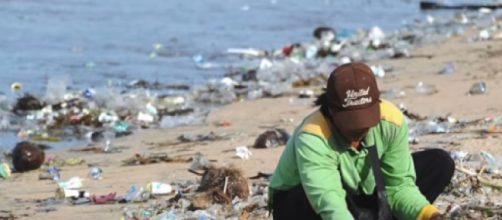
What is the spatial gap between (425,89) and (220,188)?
4722mm

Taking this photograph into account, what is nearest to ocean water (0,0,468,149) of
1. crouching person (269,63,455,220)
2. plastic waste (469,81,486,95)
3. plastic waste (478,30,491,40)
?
plastic waste (478,30,491,40)

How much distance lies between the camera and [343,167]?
4.45 metres

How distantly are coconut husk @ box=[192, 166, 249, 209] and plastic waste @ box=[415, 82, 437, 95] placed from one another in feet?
14.3

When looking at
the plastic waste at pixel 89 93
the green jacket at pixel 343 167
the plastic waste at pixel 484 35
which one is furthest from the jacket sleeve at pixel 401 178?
the plastic waste at pixel 484 35

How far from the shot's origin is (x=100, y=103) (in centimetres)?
1127

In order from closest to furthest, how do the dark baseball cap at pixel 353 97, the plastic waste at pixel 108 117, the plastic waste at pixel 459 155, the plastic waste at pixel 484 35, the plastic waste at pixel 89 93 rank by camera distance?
the dark baseball cap at pixel 353 97, the plastic waste at pixel 459 155, the plastic waste at pixel 108 117, the plastic waste at pixel 89 93, the plastic waste at pixel 484 35

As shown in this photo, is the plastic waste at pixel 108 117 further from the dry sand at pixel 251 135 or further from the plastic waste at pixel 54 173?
the plastic waste at pixel 54 173

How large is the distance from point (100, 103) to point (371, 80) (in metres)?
7.23

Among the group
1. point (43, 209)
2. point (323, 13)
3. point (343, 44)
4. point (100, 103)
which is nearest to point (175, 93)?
point (100, 103)

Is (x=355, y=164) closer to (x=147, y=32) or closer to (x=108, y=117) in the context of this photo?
(x=108, y=117)

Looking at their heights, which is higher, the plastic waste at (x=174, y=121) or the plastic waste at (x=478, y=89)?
the plastic waste at (x=478, y=89)

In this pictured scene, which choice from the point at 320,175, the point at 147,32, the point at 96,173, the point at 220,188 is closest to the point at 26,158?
the point at 96,173

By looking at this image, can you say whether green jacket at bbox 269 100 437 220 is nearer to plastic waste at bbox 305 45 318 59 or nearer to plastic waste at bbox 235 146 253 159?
plastic waste at bbox 235 146 253 159

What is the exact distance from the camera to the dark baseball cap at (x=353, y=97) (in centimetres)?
421
